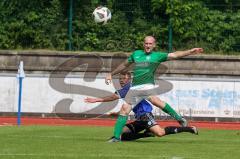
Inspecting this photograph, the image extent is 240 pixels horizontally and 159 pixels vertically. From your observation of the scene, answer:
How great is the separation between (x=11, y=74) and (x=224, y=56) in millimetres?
9050

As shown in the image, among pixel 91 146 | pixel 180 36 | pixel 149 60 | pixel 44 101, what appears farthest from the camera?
pixel 180 36

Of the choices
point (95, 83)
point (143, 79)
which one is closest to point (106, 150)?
point (143, 79)

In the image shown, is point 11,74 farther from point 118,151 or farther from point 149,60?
point 118,151

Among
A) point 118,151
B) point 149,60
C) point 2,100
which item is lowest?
point 2,100

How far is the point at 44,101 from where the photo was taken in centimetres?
2867

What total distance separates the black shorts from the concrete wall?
1375cm

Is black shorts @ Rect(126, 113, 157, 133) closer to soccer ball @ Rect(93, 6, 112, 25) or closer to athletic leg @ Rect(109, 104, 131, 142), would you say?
athletic leg @ Rect(109, 104, 131, 142)

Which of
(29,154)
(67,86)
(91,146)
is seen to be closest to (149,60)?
(91,146)

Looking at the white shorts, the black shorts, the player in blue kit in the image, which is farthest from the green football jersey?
the black shorts

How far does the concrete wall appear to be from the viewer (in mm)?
28062

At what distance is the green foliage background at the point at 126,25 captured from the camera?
1213 inches

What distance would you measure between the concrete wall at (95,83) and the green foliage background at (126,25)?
1.13 m

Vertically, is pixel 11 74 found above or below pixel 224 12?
below

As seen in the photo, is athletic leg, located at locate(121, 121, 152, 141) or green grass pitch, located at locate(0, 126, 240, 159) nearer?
green grass pitch, located at locate(0, 126, 240, 159)
